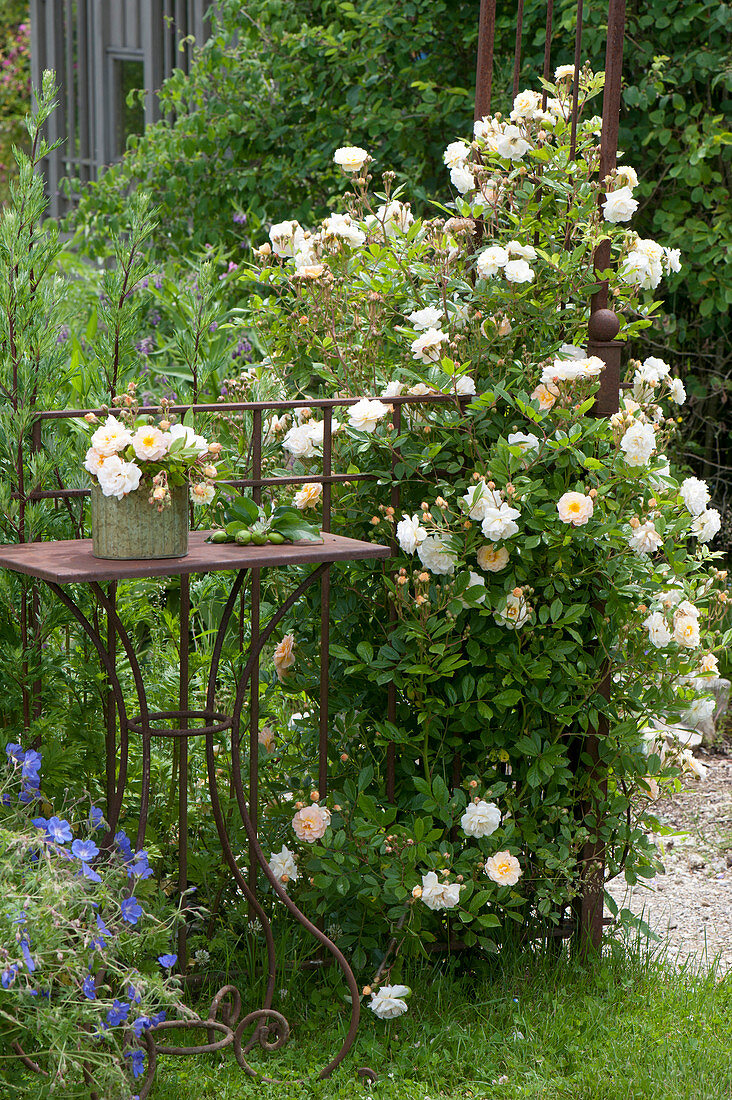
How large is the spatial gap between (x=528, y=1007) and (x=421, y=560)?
3.33ft

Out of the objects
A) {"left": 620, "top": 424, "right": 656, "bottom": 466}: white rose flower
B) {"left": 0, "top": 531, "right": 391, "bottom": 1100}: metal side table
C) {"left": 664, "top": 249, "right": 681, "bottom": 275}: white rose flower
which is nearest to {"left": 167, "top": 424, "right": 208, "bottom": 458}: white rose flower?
{"left": 0, "top": 531, "right": 391, "bottom": 1100}: metal side table

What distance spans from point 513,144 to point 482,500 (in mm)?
849

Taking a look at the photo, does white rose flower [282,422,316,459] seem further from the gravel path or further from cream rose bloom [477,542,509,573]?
the gravel path

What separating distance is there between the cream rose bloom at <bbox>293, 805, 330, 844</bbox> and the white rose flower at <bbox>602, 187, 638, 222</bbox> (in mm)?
1434

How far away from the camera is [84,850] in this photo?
6.85 feet

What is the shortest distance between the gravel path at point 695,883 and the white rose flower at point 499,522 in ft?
3.29

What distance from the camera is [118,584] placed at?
2764mm

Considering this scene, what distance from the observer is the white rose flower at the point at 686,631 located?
268cm

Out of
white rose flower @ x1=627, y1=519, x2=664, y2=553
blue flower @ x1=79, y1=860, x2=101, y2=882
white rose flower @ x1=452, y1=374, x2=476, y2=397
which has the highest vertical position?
white rose flower @ x1=452, y1=374, x2=476, y2=397

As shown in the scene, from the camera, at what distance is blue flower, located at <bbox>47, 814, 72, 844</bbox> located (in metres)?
2.03

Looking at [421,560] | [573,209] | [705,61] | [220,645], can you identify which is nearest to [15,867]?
[220,645]

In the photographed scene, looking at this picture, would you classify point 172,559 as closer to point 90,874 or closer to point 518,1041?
point 90,874

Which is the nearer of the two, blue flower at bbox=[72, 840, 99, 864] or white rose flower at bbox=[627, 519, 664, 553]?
blue flower at bbox=[72, 840, 99, 864]

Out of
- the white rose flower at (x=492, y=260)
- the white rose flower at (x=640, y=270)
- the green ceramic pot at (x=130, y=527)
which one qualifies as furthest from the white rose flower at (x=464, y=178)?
the green ceramic pot at (x=130, y=527)
